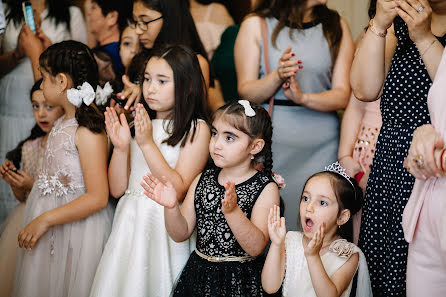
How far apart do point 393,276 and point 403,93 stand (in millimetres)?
668

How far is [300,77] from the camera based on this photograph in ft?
9.37


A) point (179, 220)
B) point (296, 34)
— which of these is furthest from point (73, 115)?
point (296, 34)

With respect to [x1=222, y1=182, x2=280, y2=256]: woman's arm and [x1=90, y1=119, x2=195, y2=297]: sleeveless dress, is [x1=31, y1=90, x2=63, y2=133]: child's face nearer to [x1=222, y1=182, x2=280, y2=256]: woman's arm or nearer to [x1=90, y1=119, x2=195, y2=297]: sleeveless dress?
[x1=90, y1=119, x2=195, y2=297]: sleeveless dress

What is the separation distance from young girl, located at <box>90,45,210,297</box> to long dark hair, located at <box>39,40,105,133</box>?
196 mm

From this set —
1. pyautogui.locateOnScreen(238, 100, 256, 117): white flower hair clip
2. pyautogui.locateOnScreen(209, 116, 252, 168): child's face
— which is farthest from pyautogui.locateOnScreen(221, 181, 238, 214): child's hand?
pyautogui.locateOnScreen(238, 100, 256, 117): white flower hair clip

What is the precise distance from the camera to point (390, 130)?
2.10 meters

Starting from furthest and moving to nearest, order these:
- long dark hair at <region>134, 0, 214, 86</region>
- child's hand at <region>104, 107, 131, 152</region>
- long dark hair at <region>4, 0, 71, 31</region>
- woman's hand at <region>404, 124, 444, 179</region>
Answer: long dark hair at <region>4, 0, 71, 31</region> → long dark hair at <region>134, 0, 214, 86</region> → child's hand at <region>104, 107, 131, 152</region> → woman's hand at <region>404, 124, 444, 179</region>

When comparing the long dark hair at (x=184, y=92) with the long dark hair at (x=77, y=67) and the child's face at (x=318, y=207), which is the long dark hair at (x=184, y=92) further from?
the child's face at (x=318, y=207)

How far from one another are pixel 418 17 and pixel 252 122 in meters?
0.80

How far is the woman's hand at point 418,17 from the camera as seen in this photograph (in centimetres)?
179

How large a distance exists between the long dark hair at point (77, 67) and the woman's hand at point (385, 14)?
1.42 metres

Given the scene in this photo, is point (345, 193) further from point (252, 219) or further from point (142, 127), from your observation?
point (142, 127)

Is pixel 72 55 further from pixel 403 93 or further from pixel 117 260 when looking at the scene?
pixel 403 93

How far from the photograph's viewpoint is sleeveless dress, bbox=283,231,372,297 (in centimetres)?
211
